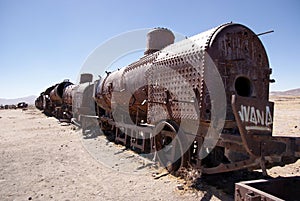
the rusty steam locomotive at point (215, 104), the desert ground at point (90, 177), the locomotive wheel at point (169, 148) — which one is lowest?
the desert ground at point (90, 177)

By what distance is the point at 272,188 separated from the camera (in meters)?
2.64

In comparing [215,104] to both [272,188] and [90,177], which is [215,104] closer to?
[272,188]

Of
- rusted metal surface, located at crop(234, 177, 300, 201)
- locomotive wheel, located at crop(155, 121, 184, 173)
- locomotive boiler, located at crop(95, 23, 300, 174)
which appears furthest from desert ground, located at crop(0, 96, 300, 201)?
rusted metal surface, located at crop(234, 177, 300, 201)

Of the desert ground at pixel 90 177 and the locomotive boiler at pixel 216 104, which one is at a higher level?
the locomotive boiler at pixel 216 104

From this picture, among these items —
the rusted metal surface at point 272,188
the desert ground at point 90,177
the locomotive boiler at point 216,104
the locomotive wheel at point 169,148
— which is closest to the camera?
the rusted metal surface at point 272,188

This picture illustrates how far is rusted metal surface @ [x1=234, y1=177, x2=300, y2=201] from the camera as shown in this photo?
236 cm

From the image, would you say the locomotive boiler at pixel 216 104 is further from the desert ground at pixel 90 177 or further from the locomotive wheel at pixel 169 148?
the desert ground at pixel 90 177

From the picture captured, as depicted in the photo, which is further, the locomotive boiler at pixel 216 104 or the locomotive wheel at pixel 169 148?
the locomotive wheel at pixel 169 148

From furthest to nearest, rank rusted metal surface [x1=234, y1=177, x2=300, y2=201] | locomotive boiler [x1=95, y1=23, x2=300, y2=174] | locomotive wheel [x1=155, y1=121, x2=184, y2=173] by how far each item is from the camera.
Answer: locomotive wheel [x1=155, y1=121, x2=184, y2=173], locomotive boiler [x1=95, y1=23, x2=300, y2=174], rusted metal surface [x1=234, y1=177, x2=300, y2=201]

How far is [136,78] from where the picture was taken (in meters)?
7.24

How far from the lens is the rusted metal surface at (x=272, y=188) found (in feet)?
7.73

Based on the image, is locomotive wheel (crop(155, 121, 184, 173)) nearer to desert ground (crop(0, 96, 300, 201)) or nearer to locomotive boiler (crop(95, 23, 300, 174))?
locomotive boiler (crop(95, 23, 300, 174))

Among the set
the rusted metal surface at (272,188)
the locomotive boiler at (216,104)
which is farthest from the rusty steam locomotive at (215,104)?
the rusted metal surface at (272,188)

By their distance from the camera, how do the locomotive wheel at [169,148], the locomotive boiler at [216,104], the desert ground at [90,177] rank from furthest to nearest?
the locomotive wheel at [169,148], the desert ground at [90,177], the locomotive boiler at [216,104]
